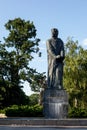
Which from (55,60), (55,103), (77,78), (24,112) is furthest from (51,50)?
(77,78)

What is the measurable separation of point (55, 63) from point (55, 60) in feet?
0.51

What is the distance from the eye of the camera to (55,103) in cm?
2011

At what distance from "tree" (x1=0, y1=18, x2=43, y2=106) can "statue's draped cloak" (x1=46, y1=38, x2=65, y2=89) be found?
25925 millimetres

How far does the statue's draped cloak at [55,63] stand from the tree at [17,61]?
2593 centimetres

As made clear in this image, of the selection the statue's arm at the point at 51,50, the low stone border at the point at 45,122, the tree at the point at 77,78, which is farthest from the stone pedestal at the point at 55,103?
the tree at the point at 77,78

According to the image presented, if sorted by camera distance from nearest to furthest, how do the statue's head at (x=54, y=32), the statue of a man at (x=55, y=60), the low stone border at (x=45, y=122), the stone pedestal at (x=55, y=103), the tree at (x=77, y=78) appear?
the low stone border at (x=45, y=122)
the stone pedestal at (x=55, y=103)
the statue of a man at (x=55, y=60)
the statue's head at (x=54, y=32)
the tree at (x=77, y=78)

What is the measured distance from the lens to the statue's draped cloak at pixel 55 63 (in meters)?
20.6

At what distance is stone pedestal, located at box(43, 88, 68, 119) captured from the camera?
791 inches

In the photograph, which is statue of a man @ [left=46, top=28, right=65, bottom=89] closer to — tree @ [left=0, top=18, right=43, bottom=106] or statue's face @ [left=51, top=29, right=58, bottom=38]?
statue's face @ [left=51, top=29, right=58, bottom=38]

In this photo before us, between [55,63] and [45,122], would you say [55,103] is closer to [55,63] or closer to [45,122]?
[55,63]

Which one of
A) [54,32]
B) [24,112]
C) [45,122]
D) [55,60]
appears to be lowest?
[45,122]

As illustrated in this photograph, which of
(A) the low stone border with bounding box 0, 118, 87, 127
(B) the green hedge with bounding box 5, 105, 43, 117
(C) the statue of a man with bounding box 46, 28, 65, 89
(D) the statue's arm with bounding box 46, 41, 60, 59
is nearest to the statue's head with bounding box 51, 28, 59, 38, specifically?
(C) the statue of a man with bounding box 46, 28, 65, 89

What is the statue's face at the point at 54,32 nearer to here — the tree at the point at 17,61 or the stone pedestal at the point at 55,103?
the stone pedestal at the point at 55,103

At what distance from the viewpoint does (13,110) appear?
28.0 metres
